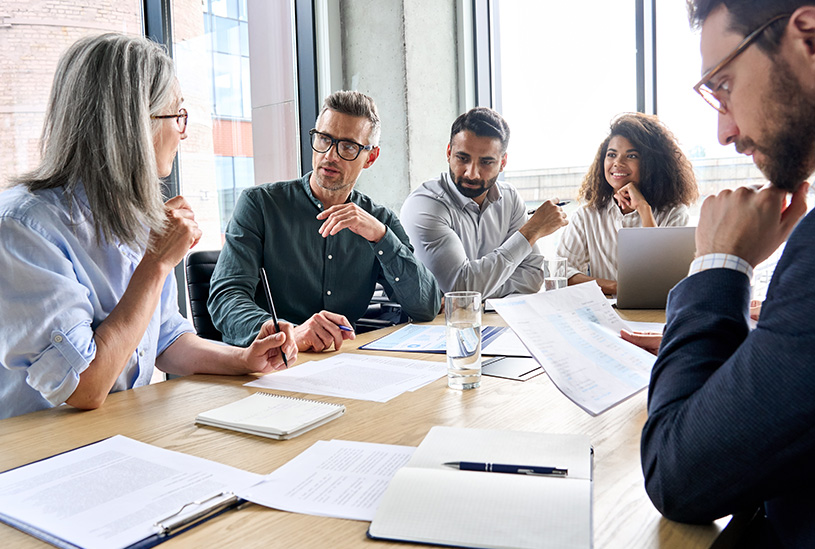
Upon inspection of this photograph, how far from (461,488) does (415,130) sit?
127 inches

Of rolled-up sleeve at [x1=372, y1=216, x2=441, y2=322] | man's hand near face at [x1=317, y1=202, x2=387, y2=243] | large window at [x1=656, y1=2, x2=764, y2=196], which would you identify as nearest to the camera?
man's hand near face at [x1=317, y1=202, x2=387, y2=243]

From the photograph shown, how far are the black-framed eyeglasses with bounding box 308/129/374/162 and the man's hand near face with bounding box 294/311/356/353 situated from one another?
89cm

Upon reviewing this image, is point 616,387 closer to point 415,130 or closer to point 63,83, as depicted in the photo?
point 63,83

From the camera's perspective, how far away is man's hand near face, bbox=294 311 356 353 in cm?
150

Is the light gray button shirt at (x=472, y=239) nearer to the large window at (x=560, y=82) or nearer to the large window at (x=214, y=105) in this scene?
the large window at (x=560, y=82)

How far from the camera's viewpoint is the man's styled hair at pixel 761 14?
0.71 m

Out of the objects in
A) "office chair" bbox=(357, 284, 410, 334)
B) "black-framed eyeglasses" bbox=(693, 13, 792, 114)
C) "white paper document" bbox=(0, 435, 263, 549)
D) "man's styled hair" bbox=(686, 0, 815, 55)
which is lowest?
"office chair" bbox=(357, 284, 410, 334)

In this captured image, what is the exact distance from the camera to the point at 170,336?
1.48 m

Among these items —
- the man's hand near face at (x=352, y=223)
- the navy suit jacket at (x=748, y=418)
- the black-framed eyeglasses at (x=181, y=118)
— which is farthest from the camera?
the man's hand near face at (x=352, y=223)

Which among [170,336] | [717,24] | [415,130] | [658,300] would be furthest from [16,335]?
[415,130]

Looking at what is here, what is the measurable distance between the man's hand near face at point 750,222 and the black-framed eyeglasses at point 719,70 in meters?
0.13

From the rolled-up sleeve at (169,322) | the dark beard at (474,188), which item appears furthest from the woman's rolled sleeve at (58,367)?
the dark beard at (474,188)

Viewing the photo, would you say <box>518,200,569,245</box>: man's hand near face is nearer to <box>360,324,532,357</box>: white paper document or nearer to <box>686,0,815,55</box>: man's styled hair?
<box>360,324,532,357</box>: white paper document

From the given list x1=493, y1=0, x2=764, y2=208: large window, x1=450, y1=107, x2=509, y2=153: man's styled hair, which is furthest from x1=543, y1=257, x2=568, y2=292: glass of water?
x1=493, y1=0, x2=764, y2=208: large window
